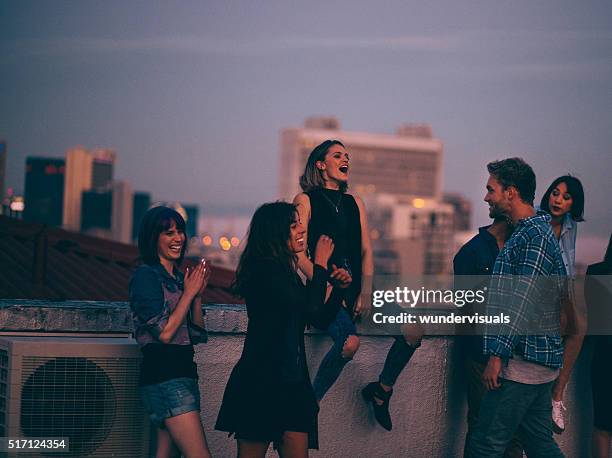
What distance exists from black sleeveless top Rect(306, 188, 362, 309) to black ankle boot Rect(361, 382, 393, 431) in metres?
0.70

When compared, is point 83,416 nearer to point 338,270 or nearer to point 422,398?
point 338,270

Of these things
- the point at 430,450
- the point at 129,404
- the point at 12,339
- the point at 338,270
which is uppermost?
the point at 338,270

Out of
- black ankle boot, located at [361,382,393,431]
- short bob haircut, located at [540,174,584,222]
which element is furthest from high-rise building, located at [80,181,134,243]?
short bob haircut, located at [540,174,584,222]

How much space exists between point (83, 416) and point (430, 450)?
8.00 feet

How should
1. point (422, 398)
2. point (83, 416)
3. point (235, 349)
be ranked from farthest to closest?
point (422, 398) < point (235, 349) < point (83, 416)

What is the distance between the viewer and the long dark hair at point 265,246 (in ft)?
15.2

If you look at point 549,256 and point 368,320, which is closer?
point 549,256

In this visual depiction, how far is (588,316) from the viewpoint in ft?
20.3

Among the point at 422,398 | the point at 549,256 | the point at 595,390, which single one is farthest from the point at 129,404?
the point at 595,390

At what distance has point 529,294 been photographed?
492cm

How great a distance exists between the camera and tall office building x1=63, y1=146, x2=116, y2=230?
9612cm

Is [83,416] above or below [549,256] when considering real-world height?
below

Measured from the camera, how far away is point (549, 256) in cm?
496

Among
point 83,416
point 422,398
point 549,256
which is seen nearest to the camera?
point 549,256
